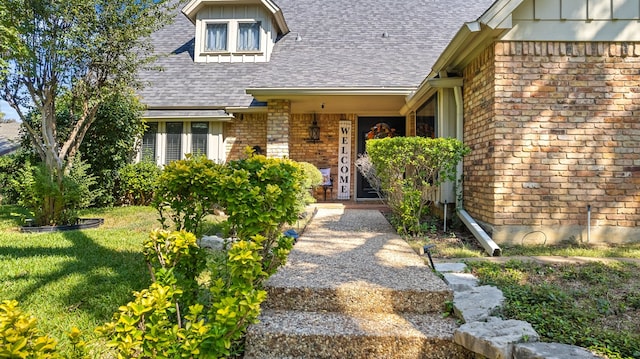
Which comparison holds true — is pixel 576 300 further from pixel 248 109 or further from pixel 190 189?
pixel 248 109

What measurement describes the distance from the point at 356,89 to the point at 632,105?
4955 millimetres

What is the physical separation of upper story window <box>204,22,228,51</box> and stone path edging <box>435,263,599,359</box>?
10.6 meters

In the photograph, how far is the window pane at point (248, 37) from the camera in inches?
440

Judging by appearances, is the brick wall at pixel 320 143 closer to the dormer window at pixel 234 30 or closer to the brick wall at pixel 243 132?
the brick wall at pixel 243 132

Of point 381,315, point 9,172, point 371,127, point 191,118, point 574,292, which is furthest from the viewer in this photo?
point 371,127

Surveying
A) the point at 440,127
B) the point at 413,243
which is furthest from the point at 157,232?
the point at 440,127

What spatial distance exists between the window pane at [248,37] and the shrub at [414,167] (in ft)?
23.7

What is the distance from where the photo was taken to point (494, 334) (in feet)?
7.01

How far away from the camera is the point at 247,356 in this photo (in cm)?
228

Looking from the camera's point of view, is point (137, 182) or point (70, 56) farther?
point (137, 182)

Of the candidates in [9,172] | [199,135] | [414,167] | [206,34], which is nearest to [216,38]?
[206,34]

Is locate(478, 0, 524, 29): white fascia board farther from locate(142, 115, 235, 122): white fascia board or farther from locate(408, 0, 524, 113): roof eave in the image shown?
locate(142, 115, 235, 122): white fascia board

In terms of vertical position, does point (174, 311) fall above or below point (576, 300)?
above

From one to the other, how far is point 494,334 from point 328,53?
→ 9868 mm
